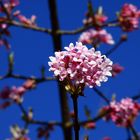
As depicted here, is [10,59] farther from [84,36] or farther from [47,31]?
[84,36]

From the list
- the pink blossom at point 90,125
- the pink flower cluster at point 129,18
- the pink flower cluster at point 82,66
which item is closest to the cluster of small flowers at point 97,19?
the pink flower cluster at point 129,18

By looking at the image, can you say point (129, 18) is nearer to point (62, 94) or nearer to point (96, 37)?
point (96, 37)

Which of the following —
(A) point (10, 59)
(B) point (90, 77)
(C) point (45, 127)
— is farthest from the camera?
(C) point (45, 127)

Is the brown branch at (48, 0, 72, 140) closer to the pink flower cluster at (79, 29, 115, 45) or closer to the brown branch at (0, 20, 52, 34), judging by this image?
the brown branch at (0, 20, 52, 34)

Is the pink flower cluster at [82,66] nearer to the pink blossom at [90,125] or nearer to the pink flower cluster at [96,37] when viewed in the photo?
the pink blossom at [90,125]

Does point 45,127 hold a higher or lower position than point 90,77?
higher

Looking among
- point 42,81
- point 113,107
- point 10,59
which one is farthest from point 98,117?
point 10,59

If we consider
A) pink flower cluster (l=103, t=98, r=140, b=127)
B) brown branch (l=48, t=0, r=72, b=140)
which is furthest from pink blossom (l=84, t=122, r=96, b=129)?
brown branch (l=48, t=0, r=72, b=140)

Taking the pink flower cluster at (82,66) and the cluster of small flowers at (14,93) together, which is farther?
the cluster of small flowers at (14,93)
